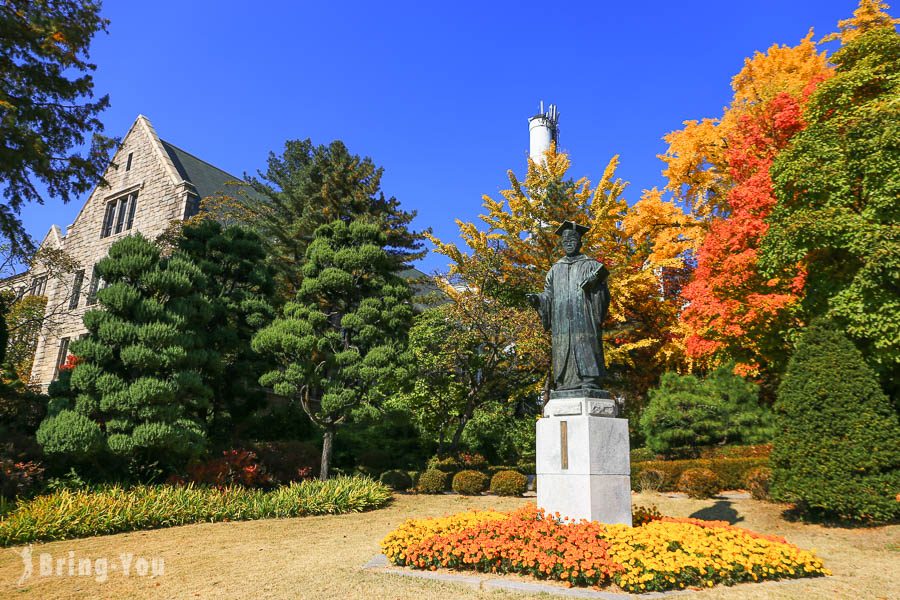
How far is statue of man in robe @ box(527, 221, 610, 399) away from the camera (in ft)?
Answer: 28.2

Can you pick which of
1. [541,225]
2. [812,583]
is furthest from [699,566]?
[541,225]

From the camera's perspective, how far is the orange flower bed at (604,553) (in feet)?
20.7

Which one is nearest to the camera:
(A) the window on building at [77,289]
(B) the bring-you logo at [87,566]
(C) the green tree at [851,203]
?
(B) the bring-you logo at [87,566]

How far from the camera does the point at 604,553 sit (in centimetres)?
648

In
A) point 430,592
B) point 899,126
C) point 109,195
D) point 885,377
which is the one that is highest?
point 109,195

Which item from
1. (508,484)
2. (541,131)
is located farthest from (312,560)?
(541,131)

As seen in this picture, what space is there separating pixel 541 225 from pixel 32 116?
16.8 metres

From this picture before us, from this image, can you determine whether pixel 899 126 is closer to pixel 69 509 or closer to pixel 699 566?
pixel 699 566

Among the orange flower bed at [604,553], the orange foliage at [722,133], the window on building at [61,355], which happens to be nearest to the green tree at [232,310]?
the orange flower bed at [604,553]

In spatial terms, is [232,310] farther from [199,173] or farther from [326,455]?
[199,173]

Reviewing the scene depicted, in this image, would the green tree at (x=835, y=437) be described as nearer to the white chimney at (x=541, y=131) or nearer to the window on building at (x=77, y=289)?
the window on building at (x=77, y=289)

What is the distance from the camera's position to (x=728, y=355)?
16188mm

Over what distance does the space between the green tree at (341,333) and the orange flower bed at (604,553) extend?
7.60 meters

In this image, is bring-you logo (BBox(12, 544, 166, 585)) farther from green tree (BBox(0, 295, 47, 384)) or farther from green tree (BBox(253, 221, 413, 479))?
green tree (BBox(0, 295, 47, 384))
